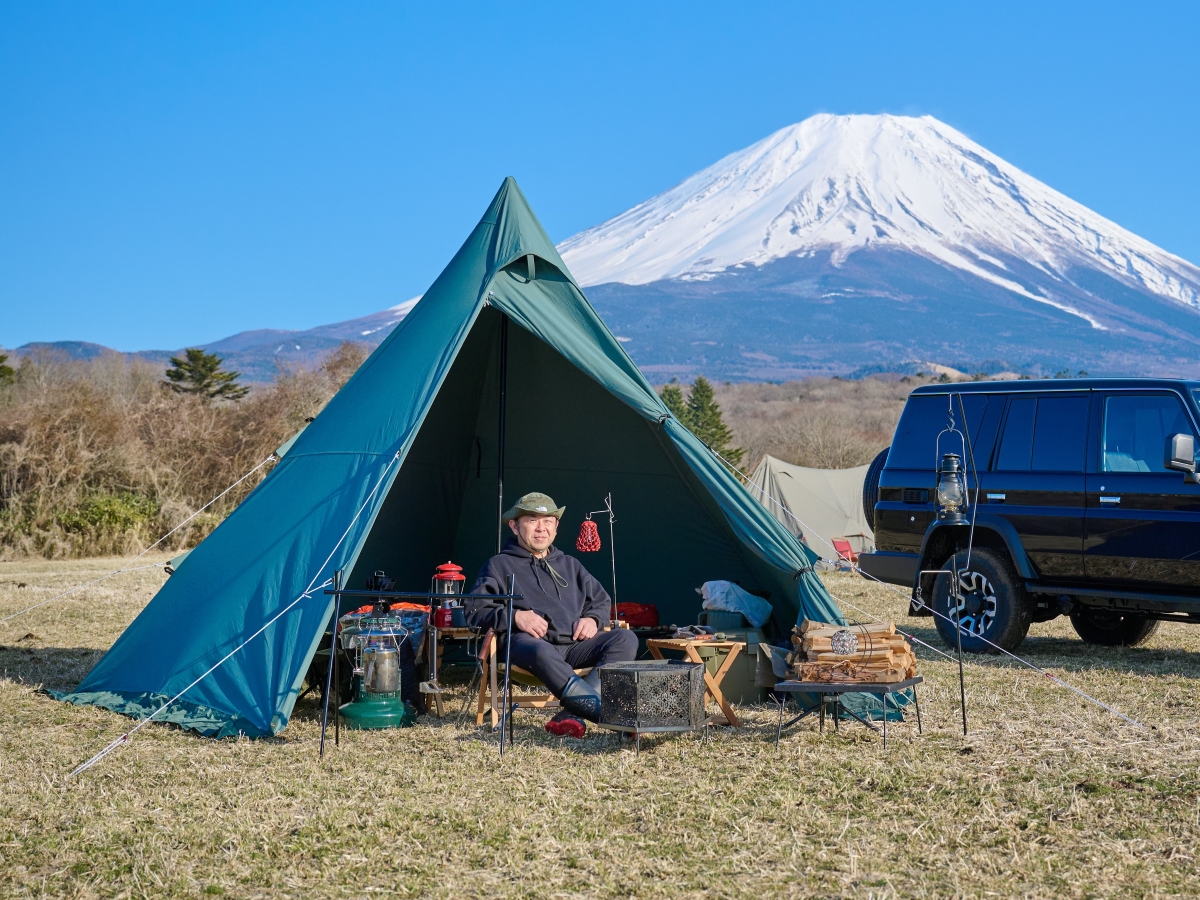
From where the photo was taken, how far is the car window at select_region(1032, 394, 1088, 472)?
8609 mm

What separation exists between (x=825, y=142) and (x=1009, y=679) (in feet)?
601

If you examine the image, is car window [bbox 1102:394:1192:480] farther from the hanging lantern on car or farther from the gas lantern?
the gas lantern

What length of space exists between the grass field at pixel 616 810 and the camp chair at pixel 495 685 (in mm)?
180

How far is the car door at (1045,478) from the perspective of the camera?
28.0ft

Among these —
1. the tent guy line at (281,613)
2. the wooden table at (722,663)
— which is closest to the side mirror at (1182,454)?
the wooden table at (722,663)

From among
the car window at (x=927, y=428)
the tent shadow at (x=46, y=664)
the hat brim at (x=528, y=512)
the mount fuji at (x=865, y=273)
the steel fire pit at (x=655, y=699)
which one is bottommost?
the tent shadow at (x=46, y=664)

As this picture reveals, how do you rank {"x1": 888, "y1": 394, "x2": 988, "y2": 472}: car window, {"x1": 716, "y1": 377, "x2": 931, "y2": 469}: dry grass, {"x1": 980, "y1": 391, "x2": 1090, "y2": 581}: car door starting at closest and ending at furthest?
{"x1": 980, "y1": 391, "x2": 1090, "y2": 581}: car door → {"x1": 888, "y1": 394, "x2": 988, "y2": 472}: car window → {"x1": 716, "y1": 377, "x2": 931, "y2": 469}: dry grass

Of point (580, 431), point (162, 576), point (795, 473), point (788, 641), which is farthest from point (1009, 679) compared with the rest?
point (795, 473)

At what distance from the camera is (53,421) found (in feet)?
62.5

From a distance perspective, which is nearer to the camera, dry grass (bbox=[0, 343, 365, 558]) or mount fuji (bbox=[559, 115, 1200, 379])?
dry grass (bbox=[0, 343, 365, 558])

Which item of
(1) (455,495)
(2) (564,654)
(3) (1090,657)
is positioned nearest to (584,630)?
(2) (564,654)

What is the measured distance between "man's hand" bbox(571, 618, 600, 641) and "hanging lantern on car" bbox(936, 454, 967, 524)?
3132mm

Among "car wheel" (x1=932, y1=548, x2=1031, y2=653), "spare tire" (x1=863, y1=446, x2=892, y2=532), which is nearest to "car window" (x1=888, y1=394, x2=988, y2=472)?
"spare tire" (x1=863, y1=446, x2=892, y2=532)

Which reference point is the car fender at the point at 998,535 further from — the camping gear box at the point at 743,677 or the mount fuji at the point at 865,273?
the mount fuji at the point at 865,273
